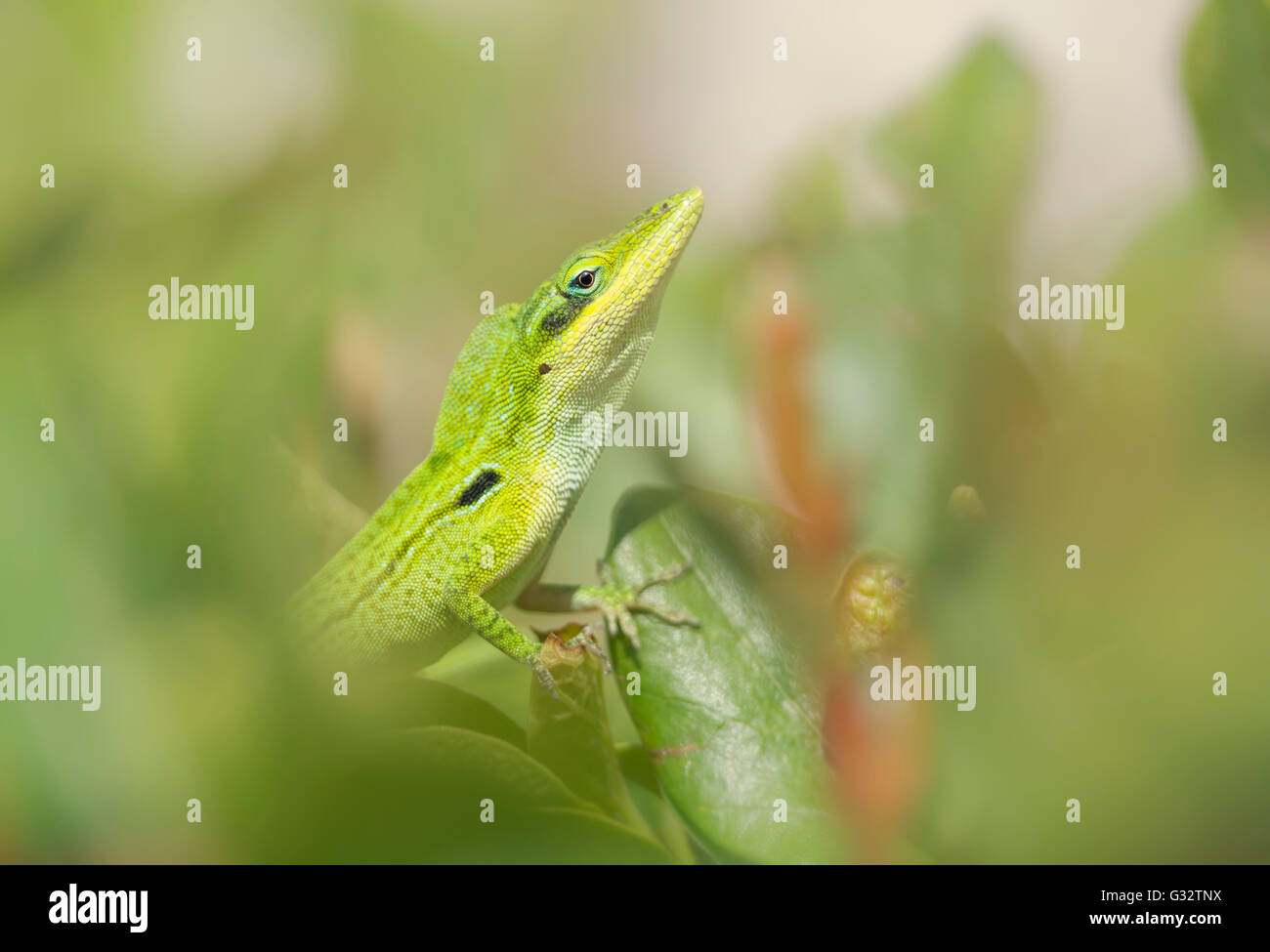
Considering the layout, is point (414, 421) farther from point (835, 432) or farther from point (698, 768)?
point (698, 768)

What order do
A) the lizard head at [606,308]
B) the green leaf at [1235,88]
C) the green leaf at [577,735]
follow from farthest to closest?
the lizard head at [606,308]
the green leaf at [577,735]
the green leaf at [1235,88]

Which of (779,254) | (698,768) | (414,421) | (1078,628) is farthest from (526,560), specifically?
(1078,628)

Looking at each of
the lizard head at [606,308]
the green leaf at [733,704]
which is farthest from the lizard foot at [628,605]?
the lizard head at [606,308]

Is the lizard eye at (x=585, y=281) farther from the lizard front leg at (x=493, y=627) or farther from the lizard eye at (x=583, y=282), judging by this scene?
the lizard front leg at (x=493, y=627)

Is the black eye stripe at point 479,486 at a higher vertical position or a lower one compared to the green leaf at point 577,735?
higher

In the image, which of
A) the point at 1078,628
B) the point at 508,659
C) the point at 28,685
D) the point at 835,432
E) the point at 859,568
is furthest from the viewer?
the point at 508,659

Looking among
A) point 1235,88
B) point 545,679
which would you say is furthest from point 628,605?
point 1235,88

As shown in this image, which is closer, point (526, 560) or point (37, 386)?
point (37, 386)
